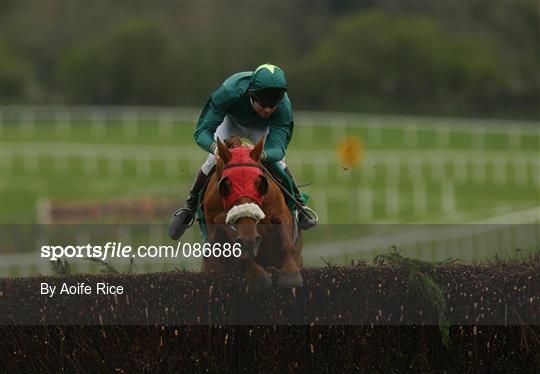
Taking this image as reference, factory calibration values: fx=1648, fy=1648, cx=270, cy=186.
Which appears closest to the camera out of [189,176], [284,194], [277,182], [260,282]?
[260,282]

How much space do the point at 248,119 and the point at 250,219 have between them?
133 cm

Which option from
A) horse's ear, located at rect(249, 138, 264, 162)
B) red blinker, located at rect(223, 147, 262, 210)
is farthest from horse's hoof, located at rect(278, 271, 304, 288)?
horse's ear, located at rect(249, 138, 264, 162)

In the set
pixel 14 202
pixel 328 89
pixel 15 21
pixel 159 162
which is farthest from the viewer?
pixel 15 21

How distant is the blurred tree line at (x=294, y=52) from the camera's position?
2352 inches

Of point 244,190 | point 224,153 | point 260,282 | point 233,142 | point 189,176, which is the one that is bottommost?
point 260,282

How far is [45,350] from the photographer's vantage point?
7.22m

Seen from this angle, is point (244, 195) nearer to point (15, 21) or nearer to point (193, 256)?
point (193, 256)

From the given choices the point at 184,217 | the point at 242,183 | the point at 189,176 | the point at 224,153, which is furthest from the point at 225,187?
the point at 189,176

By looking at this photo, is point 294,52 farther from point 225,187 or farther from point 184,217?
point 225,187

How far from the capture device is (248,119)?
319 inches

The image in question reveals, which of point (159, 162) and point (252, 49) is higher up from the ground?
point (252, 49)

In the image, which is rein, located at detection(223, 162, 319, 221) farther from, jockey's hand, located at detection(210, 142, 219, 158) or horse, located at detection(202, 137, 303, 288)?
jockey's hand, located at detection(210, 142, 219, 158)

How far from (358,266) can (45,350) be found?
145 cm

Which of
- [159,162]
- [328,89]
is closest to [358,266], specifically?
[159,162]
